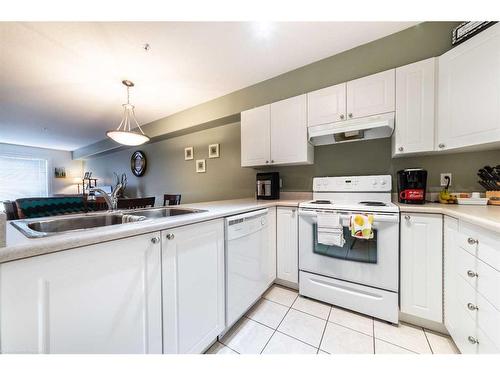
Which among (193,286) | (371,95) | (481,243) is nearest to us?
(481,243)

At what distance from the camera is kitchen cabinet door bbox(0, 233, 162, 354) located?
55cm

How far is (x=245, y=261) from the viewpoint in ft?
4.70

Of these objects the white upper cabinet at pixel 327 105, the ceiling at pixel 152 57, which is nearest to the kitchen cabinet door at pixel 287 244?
the white upper cabinet at pixel 327 105

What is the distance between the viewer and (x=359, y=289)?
1477mm

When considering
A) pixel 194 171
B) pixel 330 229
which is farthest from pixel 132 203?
pixel 330 229

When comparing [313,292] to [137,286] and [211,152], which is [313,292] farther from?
[211,152]

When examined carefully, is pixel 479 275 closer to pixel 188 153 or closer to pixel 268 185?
pixel 268 185

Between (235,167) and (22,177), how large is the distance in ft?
23.8

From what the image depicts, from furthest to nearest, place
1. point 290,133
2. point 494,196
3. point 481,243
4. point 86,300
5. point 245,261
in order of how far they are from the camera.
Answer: point 290,133, point 245,261, point 494,196, point 481,243, point 86,300

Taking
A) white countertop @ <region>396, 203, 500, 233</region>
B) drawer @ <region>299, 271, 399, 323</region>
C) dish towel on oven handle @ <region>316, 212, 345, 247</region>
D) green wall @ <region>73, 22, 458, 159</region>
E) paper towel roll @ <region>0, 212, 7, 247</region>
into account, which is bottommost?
drawer @ <region>299, 271, 399, 323</region>

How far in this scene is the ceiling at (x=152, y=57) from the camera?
1.59m

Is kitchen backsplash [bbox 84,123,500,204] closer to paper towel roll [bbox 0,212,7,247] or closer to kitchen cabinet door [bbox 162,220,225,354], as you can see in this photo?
kitchen cabinet door [bbox 162,220,225,354]

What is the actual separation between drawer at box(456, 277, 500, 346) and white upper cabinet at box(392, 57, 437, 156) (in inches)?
39.1

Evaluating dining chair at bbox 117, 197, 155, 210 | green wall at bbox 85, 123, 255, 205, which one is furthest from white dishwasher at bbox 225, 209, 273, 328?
dining chair at bbox 117, 197, 155, 210
